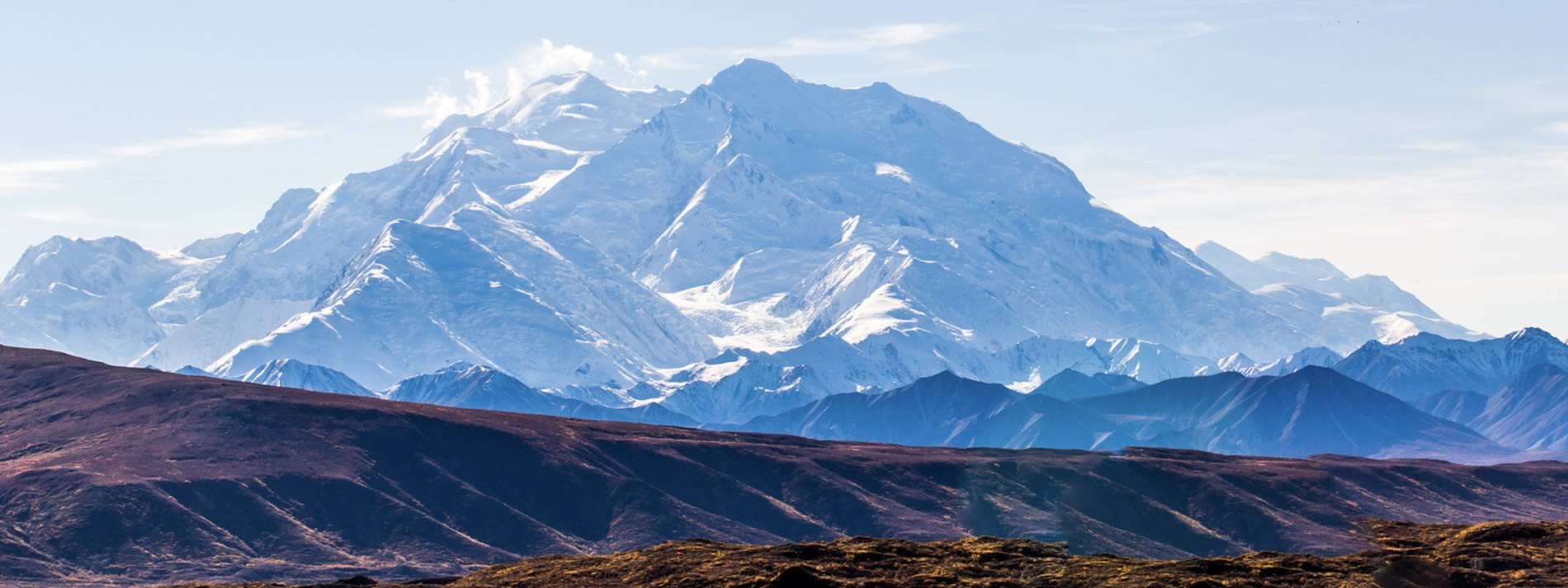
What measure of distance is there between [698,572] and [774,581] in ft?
23.5

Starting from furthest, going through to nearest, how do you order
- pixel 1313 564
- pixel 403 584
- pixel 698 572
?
pixel 403 584 → pixel 698 572 → pixel 1313 564

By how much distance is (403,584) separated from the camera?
315 feet

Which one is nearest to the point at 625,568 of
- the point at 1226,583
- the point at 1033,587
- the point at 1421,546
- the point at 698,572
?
the point at 698,572

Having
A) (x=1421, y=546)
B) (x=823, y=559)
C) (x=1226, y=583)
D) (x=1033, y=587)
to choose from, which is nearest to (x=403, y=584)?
(x=823, y=559)

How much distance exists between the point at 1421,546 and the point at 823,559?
23238 mm

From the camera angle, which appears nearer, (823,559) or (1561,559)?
(1561,559)

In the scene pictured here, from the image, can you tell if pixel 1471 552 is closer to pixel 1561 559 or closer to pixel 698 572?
pixel 1561 559

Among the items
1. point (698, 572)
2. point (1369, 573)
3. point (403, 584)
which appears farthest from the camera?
point (403, 584)

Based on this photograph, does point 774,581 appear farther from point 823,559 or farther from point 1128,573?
point 1128,573

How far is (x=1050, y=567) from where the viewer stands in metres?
81.9

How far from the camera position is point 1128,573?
79.9 m

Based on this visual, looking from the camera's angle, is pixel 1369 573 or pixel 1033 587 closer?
pixel 1369 573

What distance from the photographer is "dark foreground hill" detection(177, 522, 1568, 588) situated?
73062 millimetres

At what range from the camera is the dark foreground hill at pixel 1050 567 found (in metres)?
73.1
